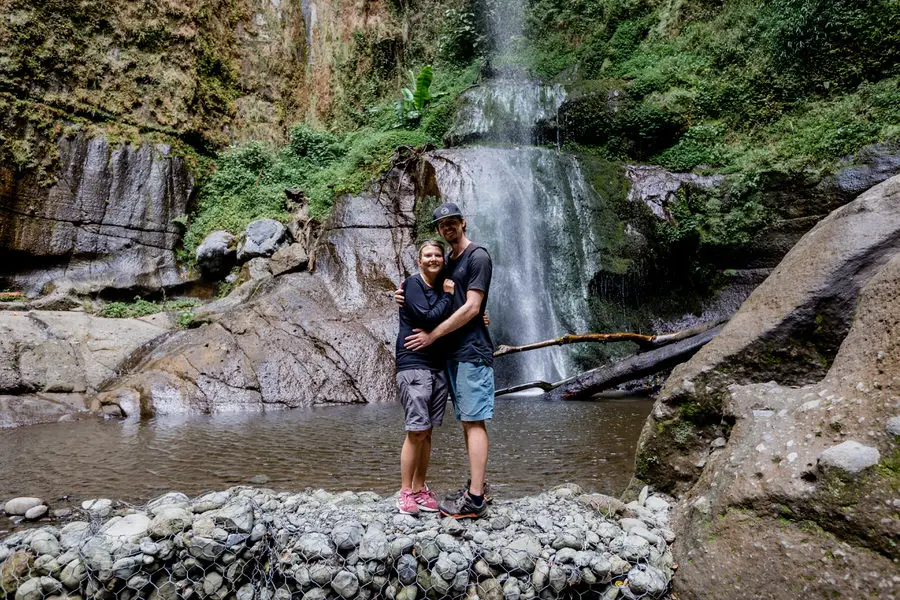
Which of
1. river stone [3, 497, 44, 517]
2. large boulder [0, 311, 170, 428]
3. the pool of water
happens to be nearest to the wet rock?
the pool of water

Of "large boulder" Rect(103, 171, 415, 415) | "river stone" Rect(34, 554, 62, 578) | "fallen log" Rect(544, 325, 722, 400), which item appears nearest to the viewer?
"river stone" Rect(34, 554, 62, 578)

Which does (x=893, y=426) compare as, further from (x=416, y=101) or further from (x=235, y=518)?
(x=416, y=101)

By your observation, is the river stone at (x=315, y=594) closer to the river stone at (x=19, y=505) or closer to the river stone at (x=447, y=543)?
the river stone at (x=447, y=543)

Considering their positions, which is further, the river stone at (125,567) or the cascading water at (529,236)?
the cascading water at (529,236)

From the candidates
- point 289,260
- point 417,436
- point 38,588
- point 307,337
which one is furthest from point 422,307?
point 289,260

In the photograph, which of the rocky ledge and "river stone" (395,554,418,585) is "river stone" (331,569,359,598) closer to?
the rocky ledge

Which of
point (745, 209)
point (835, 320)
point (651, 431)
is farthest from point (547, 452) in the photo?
point (745, 209)

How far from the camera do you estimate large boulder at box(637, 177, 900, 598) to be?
6.48 ft

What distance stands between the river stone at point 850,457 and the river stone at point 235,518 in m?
2.52

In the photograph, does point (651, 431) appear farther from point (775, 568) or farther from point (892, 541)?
point (892, 541)

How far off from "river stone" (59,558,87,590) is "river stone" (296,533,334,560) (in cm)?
97

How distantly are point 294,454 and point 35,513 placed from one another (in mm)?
2174

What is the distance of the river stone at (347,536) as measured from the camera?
8.33 ft

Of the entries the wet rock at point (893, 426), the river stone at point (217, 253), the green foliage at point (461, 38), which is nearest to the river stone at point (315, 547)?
the wet rock at point (893, 426)
